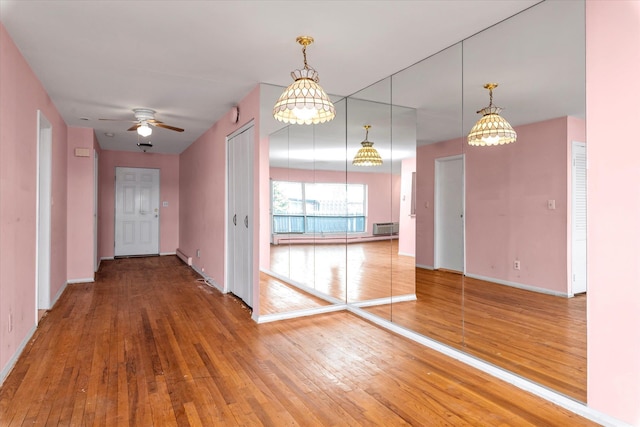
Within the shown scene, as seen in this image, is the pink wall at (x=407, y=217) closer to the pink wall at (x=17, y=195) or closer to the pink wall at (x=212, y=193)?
the pink wall at (x=212, y=193)

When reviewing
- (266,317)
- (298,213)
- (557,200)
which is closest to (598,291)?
(557,200)

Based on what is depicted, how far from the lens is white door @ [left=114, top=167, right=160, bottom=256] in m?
8.16

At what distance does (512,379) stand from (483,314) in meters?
0.48

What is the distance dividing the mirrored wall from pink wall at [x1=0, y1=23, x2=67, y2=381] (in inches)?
86.1

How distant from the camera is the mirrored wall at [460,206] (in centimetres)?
226

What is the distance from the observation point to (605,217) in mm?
1997

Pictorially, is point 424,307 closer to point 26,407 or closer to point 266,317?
point 266,317

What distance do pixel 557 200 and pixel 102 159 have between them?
8513mm

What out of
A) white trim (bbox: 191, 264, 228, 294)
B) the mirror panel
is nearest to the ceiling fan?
white trim (bbox: 191, 264, 228, 294)

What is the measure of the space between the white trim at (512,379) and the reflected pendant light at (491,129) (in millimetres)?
1624

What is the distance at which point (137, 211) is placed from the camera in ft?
27.3

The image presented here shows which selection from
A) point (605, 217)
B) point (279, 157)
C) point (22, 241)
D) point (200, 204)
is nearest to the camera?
point (605, 217)

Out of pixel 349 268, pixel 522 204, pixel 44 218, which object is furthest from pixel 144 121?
pixel 522 204

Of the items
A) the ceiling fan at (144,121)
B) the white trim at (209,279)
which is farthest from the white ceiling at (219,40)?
the white trim at (209,279)
